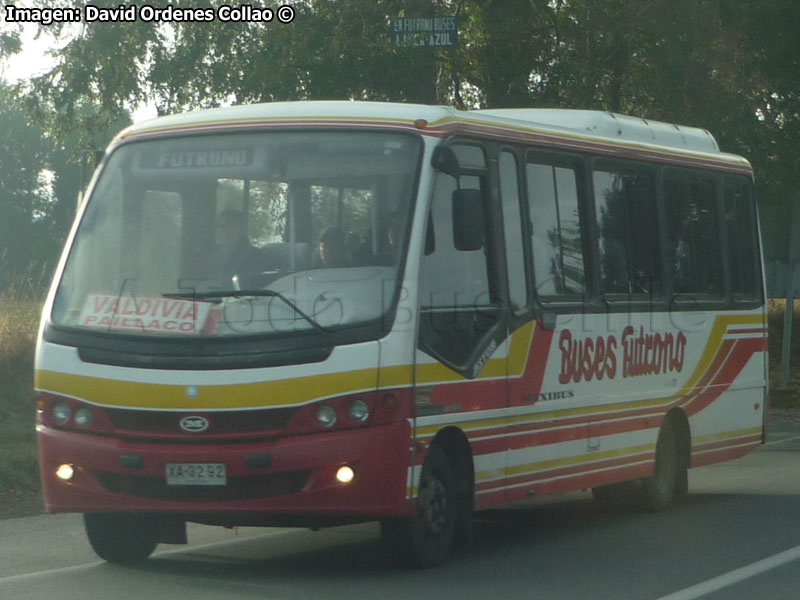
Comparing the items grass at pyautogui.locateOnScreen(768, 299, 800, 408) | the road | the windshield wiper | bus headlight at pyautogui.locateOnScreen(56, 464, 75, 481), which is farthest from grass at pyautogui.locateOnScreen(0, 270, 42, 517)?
grass at pyautogui.locateOnScreen(768, 299, 800, 408)

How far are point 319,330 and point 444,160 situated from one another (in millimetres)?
1340

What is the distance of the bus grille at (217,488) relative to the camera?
885cm

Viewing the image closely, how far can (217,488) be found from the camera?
29.2 feet

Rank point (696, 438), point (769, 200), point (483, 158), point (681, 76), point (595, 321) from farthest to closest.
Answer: point (769, 200)
point (681, 76)
point (696, 438)
point (595, 321)
point (483, 158)

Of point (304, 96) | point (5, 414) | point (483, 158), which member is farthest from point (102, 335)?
point (304, 96)

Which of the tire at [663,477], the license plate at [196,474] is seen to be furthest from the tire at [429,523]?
the tire at [663,477]

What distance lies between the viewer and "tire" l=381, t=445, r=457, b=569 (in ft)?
30.3

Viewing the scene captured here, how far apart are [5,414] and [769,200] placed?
45.3 ft

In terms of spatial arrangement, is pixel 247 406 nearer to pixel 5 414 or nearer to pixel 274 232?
pixel 274 232

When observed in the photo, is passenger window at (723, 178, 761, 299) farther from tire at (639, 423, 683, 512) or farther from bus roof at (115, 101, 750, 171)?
bus roof at (115, 101, 750, 171)

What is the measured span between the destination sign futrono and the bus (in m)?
6.59

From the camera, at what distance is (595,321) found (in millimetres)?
11672

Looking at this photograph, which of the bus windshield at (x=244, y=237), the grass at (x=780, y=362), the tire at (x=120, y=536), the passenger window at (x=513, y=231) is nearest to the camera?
the bus windshield at (x=244, y=237)

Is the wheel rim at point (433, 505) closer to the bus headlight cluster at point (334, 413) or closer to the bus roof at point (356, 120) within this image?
the bus headlight cluster at point (334, 413)
